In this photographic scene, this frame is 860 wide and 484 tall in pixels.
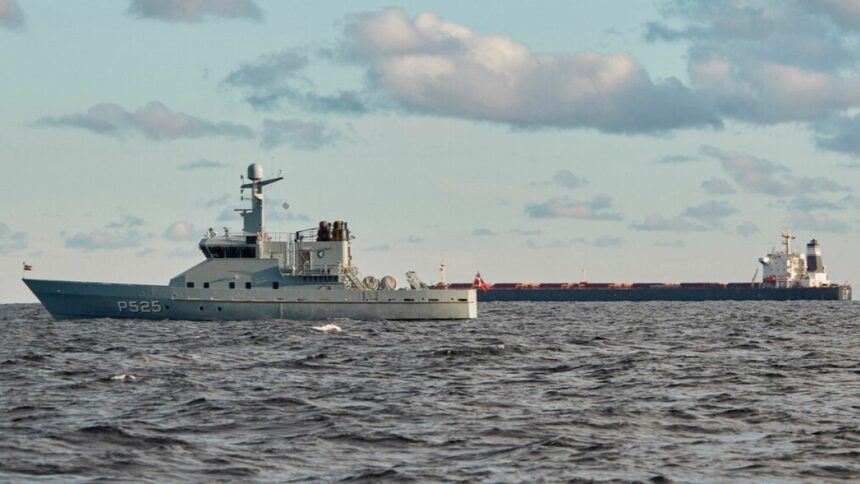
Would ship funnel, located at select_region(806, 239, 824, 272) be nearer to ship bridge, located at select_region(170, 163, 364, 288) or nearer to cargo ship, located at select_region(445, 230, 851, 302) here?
cargo ship, located at select_region(445, 230, 851, 302)

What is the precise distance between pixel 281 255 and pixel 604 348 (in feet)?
79.8

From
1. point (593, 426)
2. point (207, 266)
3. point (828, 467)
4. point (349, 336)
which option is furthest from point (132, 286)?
point (828, 467)

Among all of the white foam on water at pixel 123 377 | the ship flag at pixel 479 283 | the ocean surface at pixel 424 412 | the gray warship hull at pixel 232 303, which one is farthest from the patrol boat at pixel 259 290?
the ship flag at pixel 479 283

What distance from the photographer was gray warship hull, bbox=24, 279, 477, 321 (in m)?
63.1

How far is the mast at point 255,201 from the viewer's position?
66094mm

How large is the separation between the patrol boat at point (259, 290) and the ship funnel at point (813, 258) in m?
117

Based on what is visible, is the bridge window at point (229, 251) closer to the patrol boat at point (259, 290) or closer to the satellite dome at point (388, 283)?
the patrol boat at point (259, 290)

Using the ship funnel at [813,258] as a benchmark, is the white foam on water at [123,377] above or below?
below

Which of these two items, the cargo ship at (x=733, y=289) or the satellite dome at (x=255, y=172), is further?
the cargo ship at (x=733, y=289)

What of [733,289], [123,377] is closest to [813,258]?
[733,289]

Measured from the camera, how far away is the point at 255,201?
6675cm

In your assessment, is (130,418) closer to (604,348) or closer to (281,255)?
(604,348)

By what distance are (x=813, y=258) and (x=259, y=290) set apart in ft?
409

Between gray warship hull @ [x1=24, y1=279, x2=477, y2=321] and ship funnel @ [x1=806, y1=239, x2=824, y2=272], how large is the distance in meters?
116
